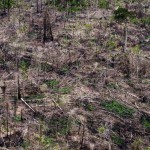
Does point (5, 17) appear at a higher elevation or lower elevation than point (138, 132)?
higher

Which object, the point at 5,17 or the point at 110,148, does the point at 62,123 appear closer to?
the point at 110,148

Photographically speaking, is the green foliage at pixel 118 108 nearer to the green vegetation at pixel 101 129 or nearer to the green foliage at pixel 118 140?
the green vegetation at pixel 101 129

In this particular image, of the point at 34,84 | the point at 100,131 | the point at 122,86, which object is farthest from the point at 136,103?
the point at 34,84

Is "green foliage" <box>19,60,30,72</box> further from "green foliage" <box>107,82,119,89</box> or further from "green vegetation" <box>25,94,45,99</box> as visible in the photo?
"green foliage" <box>107,82,119,89</box>

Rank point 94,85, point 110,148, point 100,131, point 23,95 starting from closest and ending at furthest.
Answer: point 110,148 < point 100,131 < point 23,95 < point 94,85

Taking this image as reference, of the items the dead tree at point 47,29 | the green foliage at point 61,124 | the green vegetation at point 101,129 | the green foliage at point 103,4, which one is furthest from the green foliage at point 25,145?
the green foliage at point 103,4

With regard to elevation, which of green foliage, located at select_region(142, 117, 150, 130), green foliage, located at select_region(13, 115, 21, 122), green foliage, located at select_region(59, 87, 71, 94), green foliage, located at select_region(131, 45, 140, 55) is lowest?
green foliage, located at select_region(142, 117, 150, 130)

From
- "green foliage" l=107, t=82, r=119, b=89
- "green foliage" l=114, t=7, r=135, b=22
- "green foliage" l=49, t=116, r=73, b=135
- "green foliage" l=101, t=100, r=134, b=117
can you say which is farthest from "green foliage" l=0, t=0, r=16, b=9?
"green foliage" l=49, t=116, r=73, b=135
